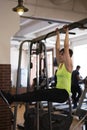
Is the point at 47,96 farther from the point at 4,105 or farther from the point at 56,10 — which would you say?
the point at 56,10

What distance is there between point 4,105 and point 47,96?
2553 mm

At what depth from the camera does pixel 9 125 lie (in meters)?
5.45

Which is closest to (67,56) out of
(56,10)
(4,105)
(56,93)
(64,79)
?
(64,79)

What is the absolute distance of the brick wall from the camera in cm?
536

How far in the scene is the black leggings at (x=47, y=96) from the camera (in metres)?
3.02

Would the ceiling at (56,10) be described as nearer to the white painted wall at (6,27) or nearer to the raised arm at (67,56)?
the white painted wall at (6,27)

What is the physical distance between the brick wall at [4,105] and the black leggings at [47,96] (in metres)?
2.31

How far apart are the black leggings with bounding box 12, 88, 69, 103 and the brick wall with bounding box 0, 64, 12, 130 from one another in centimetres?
231

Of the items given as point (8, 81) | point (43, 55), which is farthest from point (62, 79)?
point (8, 81)

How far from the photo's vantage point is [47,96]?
3045 millimetres

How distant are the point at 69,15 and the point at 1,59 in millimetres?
2210

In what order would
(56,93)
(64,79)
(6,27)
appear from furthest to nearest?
(6,27) < (64,79) < (56,93)

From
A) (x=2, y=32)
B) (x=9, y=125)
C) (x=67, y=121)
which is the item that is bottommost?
(x=9, y=125)

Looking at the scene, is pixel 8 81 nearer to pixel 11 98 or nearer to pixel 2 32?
pixel 2 32
